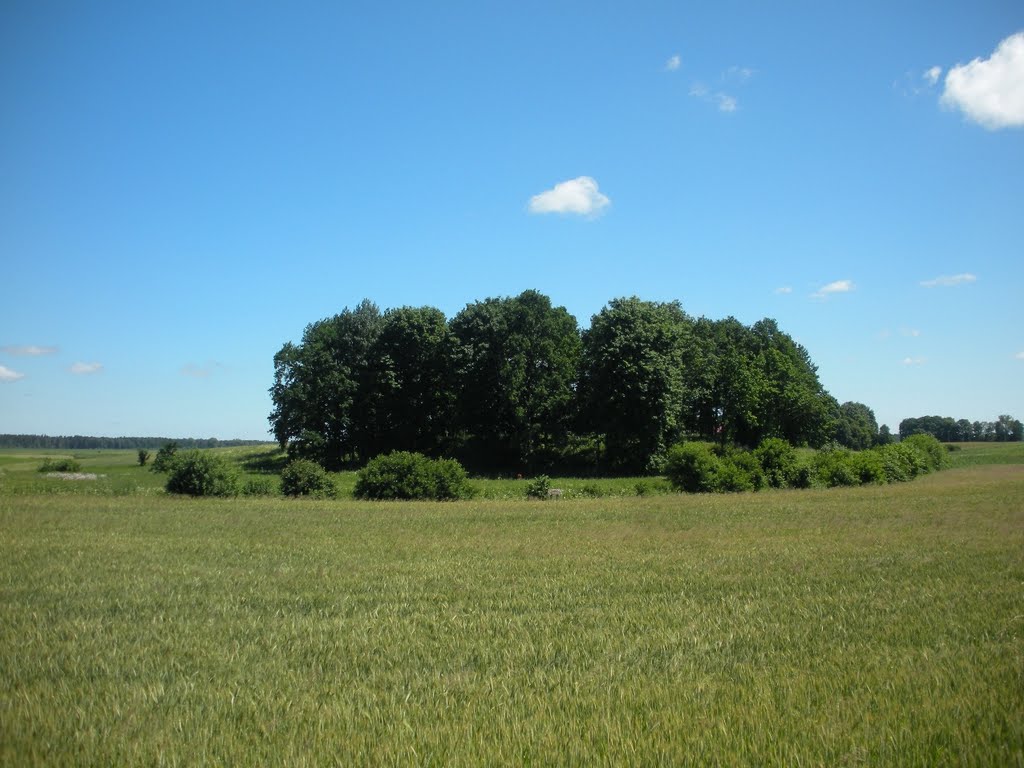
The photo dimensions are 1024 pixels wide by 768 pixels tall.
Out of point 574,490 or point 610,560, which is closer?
point 610,560

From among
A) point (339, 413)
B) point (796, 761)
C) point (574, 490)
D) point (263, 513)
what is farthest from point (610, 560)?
point (339, 413)

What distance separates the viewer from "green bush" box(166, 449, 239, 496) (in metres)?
37.2

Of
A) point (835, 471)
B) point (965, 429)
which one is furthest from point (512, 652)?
point (965, 429)

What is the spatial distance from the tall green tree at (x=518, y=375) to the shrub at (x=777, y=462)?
21.7 meters

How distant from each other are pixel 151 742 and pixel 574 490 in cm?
3755

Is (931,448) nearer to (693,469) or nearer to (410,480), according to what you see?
(693,469)

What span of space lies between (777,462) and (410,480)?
81.1ft

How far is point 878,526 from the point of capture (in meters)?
22.2

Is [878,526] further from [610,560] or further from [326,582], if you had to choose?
[326,582]

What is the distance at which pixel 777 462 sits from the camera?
44625 mm

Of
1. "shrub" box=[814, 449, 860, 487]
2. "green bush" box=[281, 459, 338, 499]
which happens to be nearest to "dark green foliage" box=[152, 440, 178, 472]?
"green bush" box=[281, 459, 338, 499]

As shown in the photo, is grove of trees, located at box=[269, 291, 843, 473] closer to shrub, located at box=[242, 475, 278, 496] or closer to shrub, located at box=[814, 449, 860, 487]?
shrub, located at box=[814, 449, 860, 487]

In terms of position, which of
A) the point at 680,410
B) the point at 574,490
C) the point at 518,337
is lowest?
the point at 574,490

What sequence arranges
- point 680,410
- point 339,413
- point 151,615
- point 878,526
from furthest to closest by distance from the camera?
point 339,413 → point 680,410 → point 878,526 → point 151,615
